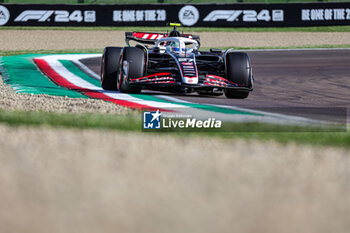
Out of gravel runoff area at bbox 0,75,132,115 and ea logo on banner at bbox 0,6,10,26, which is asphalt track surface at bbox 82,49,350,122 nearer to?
gravel runoff area at bbox 0,75,132,115

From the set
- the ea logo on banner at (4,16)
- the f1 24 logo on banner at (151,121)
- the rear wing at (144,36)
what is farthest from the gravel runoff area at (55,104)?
the ea logo on banner at (4,16)

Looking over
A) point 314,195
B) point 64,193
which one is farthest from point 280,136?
point 64,193

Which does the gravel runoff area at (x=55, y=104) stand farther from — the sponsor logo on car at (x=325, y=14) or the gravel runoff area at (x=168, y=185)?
the sponsor logo on car at (x=325, y=14)

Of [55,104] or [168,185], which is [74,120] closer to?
[55,104]

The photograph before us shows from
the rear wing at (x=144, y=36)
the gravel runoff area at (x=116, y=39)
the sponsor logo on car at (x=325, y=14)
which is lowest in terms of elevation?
the gravel runoff area at (x=116, y=39)

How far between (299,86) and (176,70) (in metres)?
3.25

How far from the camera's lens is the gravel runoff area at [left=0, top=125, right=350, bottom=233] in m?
3.62

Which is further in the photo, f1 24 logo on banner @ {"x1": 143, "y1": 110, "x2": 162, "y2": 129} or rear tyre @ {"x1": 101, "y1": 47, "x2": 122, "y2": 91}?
rear tyre @ {"x1": 101, "y1": 47, "x2": 122, "y2": 91}

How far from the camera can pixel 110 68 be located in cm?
1125

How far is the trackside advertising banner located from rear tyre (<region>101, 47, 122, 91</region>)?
18138 mm

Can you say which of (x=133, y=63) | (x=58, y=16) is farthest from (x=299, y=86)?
(x=58, y=16)

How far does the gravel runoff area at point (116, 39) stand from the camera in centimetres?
2627

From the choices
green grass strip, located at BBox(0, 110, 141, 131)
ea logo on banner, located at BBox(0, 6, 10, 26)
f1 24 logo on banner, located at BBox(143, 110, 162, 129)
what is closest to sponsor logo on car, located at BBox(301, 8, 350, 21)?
ea logo on banner, located at BBox(0, 6, 10, 26)

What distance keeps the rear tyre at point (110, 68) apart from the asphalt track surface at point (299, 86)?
643mm
